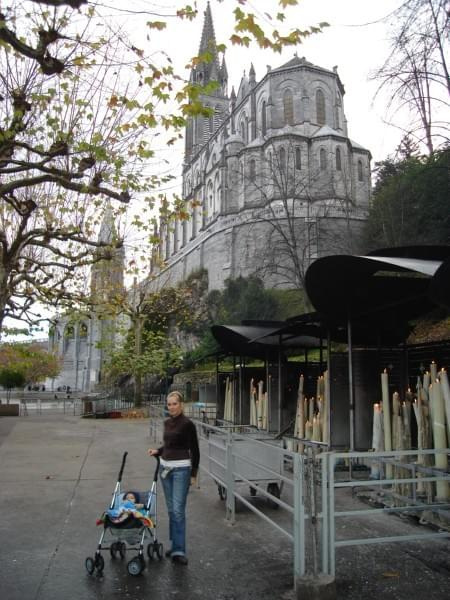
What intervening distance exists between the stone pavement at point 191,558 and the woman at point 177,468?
26cm

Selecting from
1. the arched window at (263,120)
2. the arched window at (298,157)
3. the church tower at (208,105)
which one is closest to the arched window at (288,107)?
the arched window at (263,120)

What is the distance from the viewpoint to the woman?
17.0 feet

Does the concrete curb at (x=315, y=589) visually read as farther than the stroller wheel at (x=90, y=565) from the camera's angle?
No

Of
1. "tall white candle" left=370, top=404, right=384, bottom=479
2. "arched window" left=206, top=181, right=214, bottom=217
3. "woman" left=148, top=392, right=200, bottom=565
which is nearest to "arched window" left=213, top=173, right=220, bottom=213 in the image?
"arched window" left=206, top=181, right=214, bottom=217

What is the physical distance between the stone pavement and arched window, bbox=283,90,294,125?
53.8 m

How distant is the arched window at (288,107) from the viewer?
56.9 meters

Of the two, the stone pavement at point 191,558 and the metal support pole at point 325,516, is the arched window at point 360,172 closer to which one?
the stone pavement at point 191,558

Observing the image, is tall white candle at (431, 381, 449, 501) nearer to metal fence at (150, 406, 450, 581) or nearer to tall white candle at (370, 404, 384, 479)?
metal fence at (150, 406, 450, 581)

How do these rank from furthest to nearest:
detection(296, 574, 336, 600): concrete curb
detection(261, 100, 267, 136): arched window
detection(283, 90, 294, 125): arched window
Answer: detection(261, 100, 267, 136): arched window < detection(283, 90, 294, 125): arched window < detection(296, 574, 336, 600): concrete curb

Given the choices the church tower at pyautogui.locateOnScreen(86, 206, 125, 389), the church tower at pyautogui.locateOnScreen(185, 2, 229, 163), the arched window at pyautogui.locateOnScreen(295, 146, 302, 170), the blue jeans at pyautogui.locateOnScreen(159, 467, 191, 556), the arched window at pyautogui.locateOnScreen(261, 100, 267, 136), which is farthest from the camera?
the church tower at pyautogui.locateOnScreen(185, 2, 229, 163)

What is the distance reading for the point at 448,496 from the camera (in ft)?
19.5

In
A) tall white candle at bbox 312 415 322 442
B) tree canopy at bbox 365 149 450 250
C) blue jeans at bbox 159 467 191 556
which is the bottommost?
blue jeans at bbox 159 467 191 556

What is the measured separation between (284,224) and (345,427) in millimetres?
42104

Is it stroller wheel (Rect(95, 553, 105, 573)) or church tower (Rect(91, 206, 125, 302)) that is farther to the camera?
church tower (Rect(91, 206, 125, 302))
